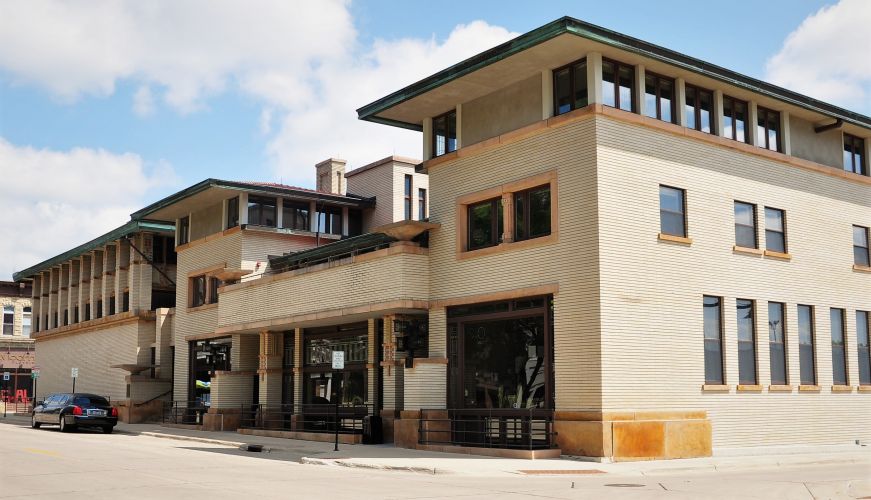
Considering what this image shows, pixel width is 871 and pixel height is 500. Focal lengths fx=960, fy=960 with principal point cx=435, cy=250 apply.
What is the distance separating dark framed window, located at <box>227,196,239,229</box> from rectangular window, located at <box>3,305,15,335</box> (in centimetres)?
5061

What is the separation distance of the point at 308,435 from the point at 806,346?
52.5ft

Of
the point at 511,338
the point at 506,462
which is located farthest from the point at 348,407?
the point at 506,462

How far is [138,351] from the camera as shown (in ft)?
158

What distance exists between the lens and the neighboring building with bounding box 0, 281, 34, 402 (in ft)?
262

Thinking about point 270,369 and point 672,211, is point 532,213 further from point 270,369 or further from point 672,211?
point 270,369

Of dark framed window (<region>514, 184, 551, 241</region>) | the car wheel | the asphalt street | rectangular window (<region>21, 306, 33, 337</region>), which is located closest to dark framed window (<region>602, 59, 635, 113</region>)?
dark framed window (<region>514, 184, 551, 241</region>)

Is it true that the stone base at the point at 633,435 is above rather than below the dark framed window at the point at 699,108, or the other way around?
below

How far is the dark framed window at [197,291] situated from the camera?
4335 cm

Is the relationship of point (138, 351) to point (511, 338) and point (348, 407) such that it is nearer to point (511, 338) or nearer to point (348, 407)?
point (348, 407)

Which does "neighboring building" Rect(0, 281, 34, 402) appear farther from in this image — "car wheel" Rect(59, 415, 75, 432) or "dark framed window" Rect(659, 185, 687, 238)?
"dark framed window" Rect(659, 185, 687, 238)

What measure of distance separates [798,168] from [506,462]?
1375 cm

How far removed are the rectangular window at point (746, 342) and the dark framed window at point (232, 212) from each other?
21367 mm

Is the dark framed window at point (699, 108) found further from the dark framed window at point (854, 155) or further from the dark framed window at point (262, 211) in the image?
the dark framed window at point (262, 211)

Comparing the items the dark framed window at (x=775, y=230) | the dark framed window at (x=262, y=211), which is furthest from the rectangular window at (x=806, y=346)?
the dark framed window at (x=262, y=211)
